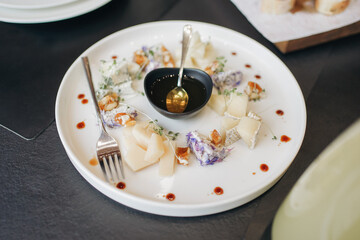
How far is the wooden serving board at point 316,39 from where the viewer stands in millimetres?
1756

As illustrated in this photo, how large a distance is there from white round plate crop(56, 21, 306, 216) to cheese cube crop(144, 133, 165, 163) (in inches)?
1.7

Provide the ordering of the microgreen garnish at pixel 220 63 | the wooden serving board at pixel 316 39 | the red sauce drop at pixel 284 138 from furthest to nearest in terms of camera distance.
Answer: the wooden serving board at pixel 316 39, the microgreen garnish at pixel 220 63, the red sauce drop at pixel 284 138

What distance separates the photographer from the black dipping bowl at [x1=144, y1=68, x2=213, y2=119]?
1379mm

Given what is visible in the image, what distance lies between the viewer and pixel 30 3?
1.63m

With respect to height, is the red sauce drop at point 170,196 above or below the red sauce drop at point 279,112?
above

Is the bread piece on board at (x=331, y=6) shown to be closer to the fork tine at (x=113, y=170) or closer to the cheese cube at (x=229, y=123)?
the cheese cube at (x=229, y=123)

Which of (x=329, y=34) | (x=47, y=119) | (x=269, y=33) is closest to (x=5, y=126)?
(x=47, y=119)

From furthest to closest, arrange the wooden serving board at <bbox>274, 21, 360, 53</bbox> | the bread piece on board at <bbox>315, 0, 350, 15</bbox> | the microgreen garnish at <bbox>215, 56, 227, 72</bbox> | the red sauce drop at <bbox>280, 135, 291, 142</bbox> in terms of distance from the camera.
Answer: the bread piece on board at <bbox>315, 0, 350, 15</bbox> → the wooden serving board at <bbox>274, 21, 360, 53</bbox> → the microgreen garnish at <bbox>215, 56, 227, 72</bbox> → the red sauce drop at <bbox>280, 135, 291, 142</bbox>

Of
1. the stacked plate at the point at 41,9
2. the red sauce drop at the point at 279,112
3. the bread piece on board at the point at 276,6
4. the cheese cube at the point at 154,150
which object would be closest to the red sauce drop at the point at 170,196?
the cheese cube at the point at 154,150

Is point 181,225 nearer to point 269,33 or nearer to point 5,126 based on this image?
point 5,126

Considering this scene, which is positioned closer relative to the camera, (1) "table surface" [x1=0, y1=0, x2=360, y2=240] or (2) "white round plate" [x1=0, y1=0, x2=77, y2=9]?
(1) "table surface" [x1=0, y1=0, x2=360, y2=240]

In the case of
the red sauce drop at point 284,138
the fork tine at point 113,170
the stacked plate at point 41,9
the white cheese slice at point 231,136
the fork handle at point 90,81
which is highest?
the stacked plate at point 41,9

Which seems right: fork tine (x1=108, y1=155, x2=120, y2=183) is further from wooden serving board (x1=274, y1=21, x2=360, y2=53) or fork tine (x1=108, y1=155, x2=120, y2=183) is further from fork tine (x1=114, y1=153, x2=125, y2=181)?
wooden serving board (x1=274, y1=21, x2=360, y2=53)

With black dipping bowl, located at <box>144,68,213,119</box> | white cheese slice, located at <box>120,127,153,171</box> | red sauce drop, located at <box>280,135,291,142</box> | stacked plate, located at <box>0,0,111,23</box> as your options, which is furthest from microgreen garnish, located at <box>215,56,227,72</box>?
stacked plate, located at <box>0,0,111,23</box>
